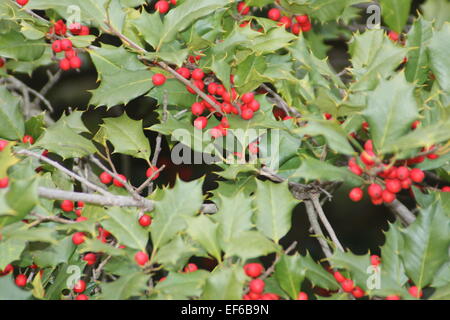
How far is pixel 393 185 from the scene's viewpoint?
1.48 meters

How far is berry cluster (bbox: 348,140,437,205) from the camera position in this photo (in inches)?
57.5

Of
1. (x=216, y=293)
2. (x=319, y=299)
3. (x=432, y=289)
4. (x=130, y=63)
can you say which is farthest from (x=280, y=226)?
(x=130, y=63)

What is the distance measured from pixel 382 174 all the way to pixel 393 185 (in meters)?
0.04

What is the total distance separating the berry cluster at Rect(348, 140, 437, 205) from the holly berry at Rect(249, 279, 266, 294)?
0.37 m

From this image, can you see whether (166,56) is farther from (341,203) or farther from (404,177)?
(341,203)

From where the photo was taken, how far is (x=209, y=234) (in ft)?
4.71

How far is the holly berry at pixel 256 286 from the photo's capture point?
1.43 m

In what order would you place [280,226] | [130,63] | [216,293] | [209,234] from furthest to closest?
[130,63], [280,226], [209,234], [216,293]

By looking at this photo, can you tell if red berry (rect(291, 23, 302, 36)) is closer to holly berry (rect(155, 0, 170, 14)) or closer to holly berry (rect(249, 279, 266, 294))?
holly berry (rect(155, 0, 170, 14))

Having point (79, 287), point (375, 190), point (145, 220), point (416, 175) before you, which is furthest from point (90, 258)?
point (416, 175)

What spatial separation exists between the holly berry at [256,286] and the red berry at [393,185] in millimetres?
416

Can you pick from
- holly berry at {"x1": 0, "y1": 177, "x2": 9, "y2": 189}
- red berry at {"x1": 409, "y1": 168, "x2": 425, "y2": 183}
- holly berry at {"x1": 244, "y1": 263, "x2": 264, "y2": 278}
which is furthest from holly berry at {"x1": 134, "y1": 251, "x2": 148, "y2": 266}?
red berry at {"x1": 409, "y1": 168, "x2": 425, "y2": 183}

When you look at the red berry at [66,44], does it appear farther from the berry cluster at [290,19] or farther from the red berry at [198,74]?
the berry cluster at [290,19]
